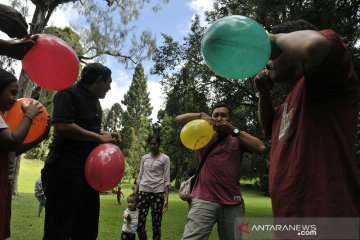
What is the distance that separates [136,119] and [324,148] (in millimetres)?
61084

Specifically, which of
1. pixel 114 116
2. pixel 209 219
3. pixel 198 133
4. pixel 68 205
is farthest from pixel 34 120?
pixel 114 116

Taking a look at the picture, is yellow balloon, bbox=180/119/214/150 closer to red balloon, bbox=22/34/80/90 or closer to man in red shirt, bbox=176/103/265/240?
man in red shirt, bbox=176/103/265/240

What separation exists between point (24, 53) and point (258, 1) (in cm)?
779

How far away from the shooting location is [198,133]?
3.93m

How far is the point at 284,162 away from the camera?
1.63 m

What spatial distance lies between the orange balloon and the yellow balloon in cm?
143

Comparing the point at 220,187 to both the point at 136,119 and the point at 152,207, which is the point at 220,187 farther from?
the point at 136,119

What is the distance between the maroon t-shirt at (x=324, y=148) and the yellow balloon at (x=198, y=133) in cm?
232

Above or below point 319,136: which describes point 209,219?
below

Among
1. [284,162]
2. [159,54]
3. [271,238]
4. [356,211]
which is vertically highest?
[159,54]

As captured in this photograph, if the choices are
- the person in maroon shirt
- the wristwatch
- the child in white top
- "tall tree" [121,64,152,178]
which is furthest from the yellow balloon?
"tall tree" [121,64,152,178]

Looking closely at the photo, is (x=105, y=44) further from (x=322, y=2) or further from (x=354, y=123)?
(x=354, y=123)

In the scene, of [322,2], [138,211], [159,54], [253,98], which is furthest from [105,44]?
[138,211]

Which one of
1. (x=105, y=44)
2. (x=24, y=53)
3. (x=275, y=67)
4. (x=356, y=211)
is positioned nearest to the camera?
(x=356, y=211)
